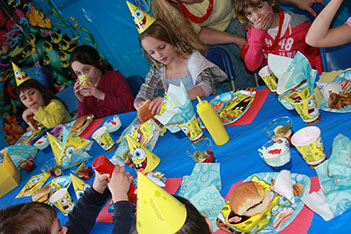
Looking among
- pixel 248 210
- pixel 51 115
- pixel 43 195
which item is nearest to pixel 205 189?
pixel 248 210

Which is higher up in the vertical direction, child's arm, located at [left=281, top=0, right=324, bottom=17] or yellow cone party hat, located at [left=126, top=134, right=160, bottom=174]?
child's arm, located at [left=281, top=0, right=324, bottom=17]

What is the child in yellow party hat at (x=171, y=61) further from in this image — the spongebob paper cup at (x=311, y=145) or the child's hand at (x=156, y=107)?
the spongebob paper cup at (x=311, y=145)

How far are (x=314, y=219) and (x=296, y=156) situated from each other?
0.86 ft

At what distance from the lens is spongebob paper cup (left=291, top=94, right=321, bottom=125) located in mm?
1028

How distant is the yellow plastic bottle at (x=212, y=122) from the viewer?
1.19 metres

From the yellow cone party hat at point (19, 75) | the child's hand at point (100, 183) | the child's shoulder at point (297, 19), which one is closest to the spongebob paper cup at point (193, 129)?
the child's hand at point (100, 183)

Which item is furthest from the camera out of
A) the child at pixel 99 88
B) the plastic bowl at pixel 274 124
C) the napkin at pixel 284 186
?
the child at pixel 99 88

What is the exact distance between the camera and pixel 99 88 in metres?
2.49

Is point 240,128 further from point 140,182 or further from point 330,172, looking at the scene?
point 140,182

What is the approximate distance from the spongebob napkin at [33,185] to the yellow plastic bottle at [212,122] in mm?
1080

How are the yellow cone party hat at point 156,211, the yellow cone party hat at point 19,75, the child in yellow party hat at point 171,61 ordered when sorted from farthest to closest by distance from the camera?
the yellow cone party hat at point 19,75, the child in yellow party hat at point 171,61, the yellow cone party hat at point 156,211

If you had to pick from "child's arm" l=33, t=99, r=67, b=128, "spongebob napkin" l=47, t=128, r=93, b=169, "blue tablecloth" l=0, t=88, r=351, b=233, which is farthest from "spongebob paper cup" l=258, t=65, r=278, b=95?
"child's arm" l=33, t=99, r=67, b=128

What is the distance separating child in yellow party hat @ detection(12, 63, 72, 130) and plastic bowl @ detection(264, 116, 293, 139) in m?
1.95

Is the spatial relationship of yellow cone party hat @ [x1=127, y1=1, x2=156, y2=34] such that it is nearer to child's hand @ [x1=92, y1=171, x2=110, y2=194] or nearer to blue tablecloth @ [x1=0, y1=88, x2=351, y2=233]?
blue tablecloth @ [x1=0, y1=88, x2=351, y2=233]
